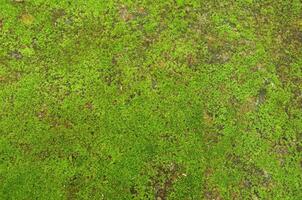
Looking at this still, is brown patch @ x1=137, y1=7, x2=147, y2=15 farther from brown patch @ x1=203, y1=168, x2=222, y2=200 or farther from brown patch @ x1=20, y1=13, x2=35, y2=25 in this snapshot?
brown patch @ x1=203, y1=168, x2=222, y2=200

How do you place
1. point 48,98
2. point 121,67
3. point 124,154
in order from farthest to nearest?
point 121,67, point 48,98, point 124,154

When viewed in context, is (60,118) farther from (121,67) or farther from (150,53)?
(150,53)

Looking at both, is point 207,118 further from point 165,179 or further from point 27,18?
point 27,18

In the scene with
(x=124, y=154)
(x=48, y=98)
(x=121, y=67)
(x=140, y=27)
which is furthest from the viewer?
(x=140, y=27)

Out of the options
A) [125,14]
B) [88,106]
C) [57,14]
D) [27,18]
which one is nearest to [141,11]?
[125,14]

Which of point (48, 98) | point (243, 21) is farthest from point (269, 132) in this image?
point (48, 98)

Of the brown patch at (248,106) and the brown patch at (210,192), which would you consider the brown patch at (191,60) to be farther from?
the brown patch at (210,192)

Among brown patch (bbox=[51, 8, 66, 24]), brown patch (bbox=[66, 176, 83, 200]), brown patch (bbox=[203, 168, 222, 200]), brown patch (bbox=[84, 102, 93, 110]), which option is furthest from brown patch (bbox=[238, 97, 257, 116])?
brown patch (bbox=[51, 8, 66, 24])

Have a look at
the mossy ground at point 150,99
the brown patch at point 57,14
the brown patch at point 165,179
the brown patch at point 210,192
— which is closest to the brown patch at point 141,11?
the mossy ground at point 150,99
